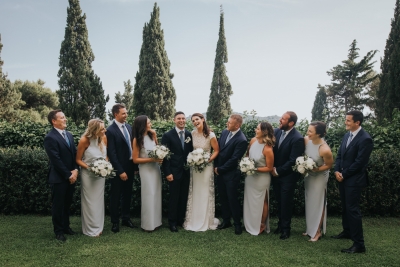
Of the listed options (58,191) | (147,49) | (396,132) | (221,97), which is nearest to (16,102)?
(147,49)

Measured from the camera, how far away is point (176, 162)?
21.1 ft

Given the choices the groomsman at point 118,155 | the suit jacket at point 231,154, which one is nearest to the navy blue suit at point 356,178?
the suit jacket at point 231,154

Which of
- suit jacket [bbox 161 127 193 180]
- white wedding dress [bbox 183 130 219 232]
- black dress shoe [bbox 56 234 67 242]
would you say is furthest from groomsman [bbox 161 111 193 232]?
black dress shoe [bbox 56 234 67 242]

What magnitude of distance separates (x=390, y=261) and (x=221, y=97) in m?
32.7

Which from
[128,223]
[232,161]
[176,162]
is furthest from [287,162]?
[128,223]

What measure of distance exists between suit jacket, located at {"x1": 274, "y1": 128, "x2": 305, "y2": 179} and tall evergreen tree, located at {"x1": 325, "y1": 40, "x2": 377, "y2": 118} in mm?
33550

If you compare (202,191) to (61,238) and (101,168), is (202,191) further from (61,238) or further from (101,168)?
(61,238)

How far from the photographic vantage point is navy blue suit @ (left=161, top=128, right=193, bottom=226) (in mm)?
6422

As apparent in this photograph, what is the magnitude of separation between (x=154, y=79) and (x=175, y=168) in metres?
24.4

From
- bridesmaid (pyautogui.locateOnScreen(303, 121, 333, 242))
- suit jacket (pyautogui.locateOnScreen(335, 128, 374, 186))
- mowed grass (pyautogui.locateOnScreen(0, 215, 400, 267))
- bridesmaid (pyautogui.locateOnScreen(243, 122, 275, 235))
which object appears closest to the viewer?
mowed grass (pyautogui.locateOnScreen(0, 215, 400, 267))

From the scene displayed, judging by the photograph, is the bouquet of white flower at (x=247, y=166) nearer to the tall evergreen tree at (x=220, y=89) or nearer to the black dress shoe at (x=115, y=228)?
the black dress shoe at (x=115, y=228)

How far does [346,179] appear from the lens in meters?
5.46

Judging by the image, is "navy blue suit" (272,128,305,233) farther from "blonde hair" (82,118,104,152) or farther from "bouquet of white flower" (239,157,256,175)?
"blonde hair" (82,118,104,152)

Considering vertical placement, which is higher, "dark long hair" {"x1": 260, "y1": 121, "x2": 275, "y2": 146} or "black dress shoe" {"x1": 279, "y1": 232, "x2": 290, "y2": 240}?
"dark long hair" {"x1": 260, "y1": 121, "x2": 275, "y2": 146}
